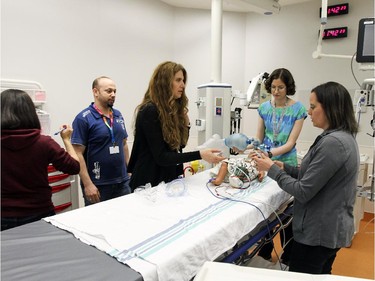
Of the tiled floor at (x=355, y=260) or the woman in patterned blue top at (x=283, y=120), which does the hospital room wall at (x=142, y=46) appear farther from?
the woman in patterned blue top at (x=283, y=120)

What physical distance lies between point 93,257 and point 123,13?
11.0 feet

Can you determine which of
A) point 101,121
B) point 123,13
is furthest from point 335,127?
point 123,13

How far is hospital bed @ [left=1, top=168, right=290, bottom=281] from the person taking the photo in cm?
97

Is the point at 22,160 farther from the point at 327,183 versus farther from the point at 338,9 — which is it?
the point at 338,9

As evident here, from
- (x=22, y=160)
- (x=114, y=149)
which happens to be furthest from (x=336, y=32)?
(x=22, y=160)

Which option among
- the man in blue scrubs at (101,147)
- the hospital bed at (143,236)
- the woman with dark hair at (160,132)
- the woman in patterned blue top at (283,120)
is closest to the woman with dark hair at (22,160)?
the hospital bed at (143,236)

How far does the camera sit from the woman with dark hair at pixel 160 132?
→ 1.73 metres

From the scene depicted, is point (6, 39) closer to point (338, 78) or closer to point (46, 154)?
point (46, 154)

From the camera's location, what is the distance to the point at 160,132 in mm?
1747

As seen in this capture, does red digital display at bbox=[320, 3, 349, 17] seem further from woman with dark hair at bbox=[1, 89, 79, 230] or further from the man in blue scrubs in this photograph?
woman with dark hair at bbox=[1, 89, 79, 230]

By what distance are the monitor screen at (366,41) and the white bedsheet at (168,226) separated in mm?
1286

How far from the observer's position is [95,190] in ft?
7.20

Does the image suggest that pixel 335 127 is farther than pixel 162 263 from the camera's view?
Yes

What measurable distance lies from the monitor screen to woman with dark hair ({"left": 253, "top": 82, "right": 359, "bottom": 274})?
1.00 m
